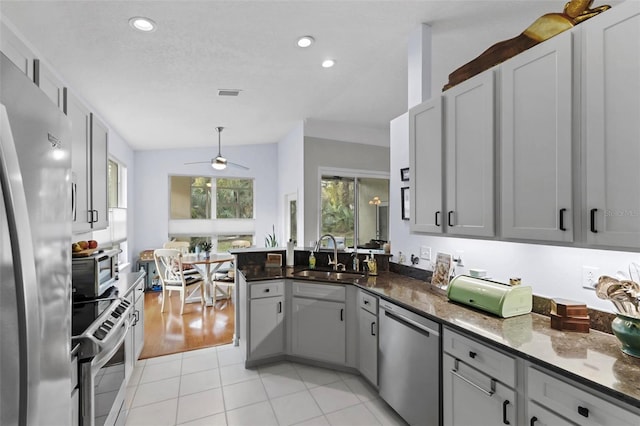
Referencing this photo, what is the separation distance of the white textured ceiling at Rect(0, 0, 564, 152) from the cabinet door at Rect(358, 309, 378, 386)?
2350 millimetres

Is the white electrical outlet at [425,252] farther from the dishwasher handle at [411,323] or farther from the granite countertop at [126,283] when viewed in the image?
the granite countertop at [126,283]

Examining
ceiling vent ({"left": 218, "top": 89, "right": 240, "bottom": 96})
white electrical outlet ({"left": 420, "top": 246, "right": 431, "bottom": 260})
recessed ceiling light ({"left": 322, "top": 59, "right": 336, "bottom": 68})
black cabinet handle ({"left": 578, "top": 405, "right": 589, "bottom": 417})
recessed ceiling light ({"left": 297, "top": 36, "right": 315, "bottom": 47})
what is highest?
recessed ceiling light ({"left": 322, "top": 59, "right": 336, "bottom": 68})

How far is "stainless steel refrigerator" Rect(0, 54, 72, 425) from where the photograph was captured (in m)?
0.64

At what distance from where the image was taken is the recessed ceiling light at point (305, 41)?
8.60 ft

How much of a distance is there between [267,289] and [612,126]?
2.70 meters

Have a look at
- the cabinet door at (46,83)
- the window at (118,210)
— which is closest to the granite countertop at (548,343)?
the cabinet door at (46,83)

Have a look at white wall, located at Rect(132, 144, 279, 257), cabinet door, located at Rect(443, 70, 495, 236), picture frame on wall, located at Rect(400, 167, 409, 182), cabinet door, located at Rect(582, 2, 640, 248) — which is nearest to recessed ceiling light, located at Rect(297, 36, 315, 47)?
cabinet door, located at Rect(443, 70, 495, 236)

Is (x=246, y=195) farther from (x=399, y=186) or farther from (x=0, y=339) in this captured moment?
(x=0, y=339)

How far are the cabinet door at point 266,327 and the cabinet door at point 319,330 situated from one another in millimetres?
139

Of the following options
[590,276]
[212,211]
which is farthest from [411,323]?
[212,211]

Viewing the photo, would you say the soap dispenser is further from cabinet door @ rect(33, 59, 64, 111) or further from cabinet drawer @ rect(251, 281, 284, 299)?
cabinet door @ rect(33, 59, 64, 111)

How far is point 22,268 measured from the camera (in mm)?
674

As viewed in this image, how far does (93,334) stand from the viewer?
152 cm

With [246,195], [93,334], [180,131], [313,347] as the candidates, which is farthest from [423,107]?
[246,195]
